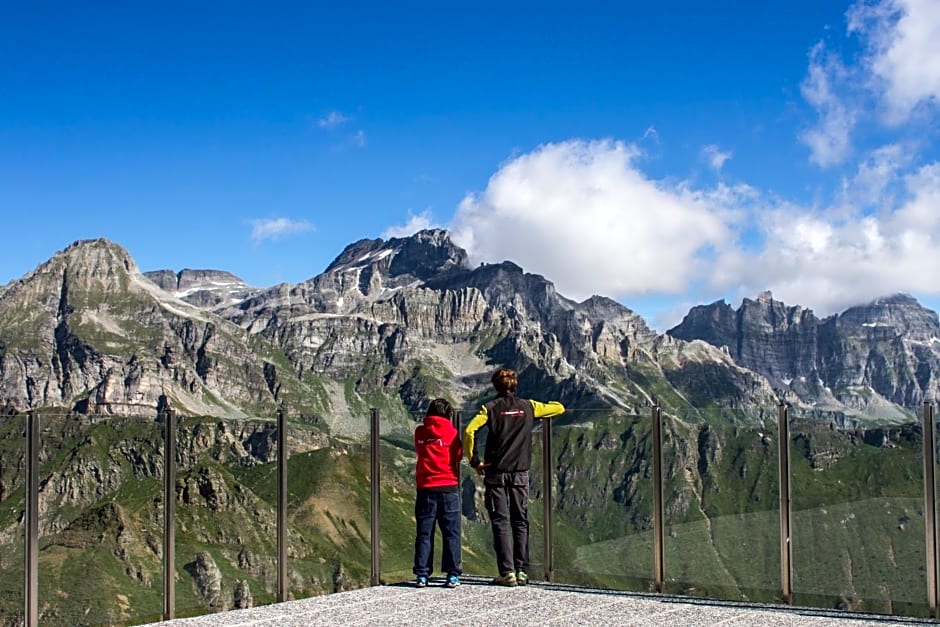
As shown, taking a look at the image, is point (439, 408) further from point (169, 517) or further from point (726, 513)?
point (726, 513)

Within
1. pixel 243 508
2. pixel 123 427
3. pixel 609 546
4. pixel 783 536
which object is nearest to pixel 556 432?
pixel 609 546

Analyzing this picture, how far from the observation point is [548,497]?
1688cm

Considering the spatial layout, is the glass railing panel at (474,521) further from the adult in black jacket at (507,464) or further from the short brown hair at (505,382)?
the short brown hair at (505,382)

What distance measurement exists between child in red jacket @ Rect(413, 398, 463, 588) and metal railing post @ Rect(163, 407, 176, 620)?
389 centimetres

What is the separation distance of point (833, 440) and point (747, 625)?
3.60 m

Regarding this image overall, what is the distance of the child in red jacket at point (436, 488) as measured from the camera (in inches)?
642

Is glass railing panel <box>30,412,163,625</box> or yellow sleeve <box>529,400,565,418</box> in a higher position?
yellow sleeve <box>529,400,565,418</box>

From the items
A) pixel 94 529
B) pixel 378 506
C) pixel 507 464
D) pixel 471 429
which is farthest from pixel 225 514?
pixel 507 464

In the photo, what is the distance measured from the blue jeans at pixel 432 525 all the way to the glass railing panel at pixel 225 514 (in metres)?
2.32

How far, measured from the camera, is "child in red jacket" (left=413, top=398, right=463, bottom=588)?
16.3 m

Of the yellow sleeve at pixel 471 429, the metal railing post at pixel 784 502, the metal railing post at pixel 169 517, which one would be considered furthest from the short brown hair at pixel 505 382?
the metal railing post at pixel 169 517

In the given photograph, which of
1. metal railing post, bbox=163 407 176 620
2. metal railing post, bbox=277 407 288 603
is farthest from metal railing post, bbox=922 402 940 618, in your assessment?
metal railing post, bbox=163 407 176 620

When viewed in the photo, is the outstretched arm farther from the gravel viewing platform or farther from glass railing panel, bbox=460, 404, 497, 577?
the gravel viewing platform

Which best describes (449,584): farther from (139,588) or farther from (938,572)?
(938,572)
